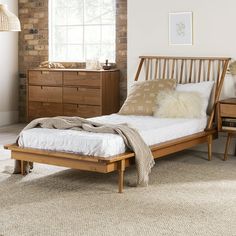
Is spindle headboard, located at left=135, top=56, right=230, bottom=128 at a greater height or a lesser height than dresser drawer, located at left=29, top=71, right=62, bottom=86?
greater

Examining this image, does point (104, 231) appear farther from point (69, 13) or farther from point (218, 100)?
point (69, 13)

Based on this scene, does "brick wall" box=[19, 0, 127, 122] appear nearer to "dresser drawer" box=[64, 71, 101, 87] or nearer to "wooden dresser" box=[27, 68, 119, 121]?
"wooden dresser" box=[27, 68, 119, 121]

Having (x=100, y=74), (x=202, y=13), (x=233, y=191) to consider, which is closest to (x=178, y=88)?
(x=202, y=13)

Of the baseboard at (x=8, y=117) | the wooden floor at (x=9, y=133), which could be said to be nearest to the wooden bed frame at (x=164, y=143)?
the wooden floor at (x=9, y=133)

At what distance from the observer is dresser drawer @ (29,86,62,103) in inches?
348

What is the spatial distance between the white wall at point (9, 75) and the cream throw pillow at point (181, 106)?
11.9 feet

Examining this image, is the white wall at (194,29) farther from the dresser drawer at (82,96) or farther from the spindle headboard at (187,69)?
the dresser drawer at (82,96)

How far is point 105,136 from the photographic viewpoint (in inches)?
209

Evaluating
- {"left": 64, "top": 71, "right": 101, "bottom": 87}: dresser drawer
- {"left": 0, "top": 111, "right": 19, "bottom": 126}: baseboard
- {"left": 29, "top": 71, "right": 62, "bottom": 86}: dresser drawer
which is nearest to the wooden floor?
{"left": 0, "top": 111, "right": 19, "bottom": 126}: baseboard

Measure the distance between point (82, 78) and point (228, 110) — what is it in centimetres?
266

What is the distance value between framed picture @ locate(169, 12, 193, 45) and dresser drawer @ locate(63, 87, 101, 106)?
1.50 metres

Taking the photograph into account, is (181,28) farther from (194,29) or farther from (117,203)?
(117,203)

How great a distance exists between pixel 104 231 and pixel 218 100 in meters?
3.23

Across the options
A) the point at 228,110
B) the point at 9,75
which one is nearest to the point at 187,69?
the point at 228,110
